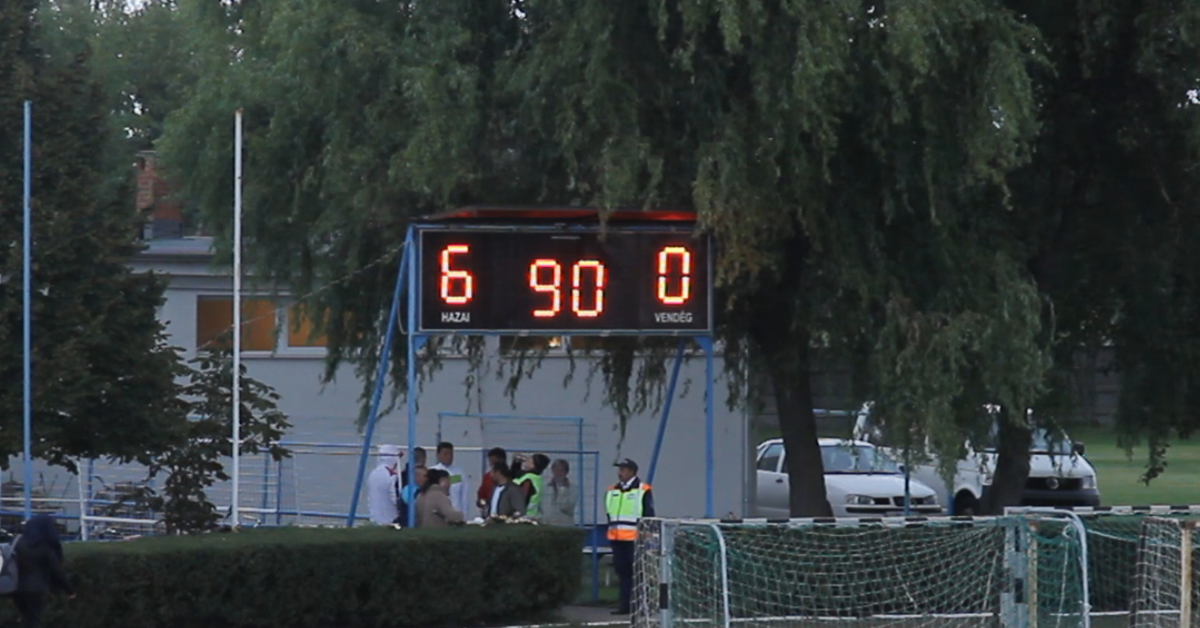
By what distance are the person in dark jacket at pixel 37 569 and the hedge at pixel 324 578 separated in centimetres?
72

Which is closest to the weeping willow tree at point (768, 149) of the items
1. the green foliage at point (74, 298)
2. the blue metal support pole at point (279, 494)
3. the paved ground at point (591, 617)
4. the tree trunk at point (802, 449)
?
the tree trunk at point (802, 449)

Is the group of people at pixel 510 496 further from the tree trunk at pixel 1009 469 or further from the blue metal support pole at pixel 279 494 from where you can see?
the tree trunk at pixel 1009 469

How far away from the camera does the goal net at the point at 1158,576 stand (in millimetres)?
13805

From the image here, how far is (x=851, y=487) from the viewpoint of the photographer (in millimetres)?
26984

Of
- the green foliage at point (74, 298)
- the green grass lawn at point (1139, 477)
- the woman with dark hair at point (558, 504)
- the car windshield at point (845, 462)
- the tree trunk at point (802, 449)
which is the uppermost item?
the green foliage at point (74, 298)

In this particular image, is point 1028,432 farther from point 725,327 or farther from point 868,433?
point 725,327

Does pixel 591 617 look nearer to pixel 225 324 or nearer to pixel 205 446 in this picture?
pixel 205 446

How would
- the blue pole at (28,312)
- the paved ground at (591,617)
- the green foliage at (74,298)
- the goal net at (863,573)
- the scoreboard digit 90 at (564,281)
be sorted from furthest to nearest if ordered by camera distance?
the paved ground at (591,617) < the scoreboard digit 90 at (564,281) < the green foliage at (74,298) < the blue pole at (28,312) < the goal net at (863,573)

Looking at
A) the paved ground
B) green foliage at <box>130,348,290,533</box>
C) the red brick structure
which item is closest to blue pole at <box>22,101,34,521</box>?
green foliage at <box>130,348,290,533</box>

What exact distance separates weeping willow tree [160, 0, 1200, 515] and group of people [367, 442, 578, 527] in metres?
2.36

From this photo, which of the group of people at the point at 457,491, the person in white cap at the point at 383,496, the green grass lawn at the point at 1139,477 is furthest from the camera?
the green grass lawn at the point at 1139,477

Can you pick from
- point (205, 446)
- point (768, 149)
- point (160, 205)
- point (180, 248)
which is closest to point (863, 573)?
point (768, 149)

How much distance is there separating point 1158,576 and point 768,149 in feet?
17.6

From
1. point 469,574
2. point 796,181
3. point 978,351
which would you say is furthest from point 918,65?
point 469,574
